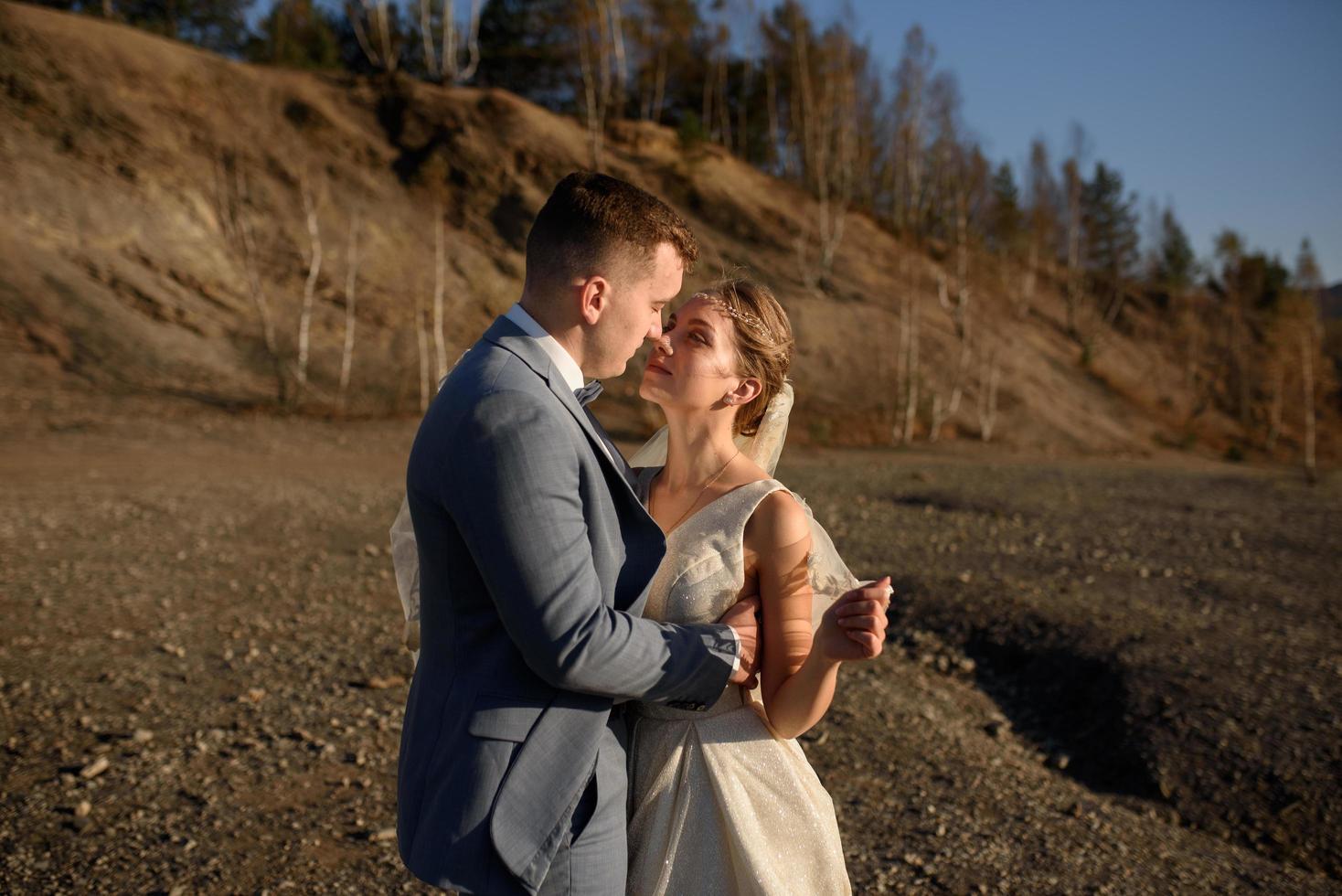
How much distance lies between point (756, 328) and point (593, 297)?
617 millimetres

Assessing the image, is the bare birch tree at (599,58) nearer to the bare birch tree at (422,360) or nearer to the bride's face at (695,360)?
the bare birch tree at (422,360)

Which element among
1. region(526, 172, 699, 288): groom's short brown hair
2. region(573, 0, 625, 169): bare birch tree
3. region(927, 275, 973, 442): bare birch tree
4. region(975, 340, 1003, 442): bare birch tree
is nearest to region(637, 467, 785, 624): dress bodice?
region(526, 172, 699, 288): groom's short brown hair

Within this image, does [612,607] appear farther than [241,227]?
No

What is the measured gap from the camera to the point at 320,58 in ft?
112

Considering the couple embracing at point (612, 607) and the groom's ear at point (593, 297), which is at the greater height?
the groom's ear at point (593, 297)

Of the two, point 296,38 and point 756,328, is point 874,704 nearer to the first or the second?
point 756,328

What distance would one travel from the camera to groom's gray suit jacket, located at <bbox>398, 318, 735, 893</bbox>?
1675 millimetres

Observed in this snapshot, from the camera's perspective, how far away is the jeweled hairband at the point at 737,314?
8.06 feet

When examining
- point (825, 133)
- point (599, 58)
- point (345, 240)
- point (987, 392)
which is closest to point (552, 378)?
point (345, 240)

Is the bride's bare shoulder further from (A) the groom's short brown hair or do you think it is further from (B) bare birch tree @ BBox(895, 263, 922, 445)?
(B) bare birch tree @ BBox(895, 263, 922, 445)

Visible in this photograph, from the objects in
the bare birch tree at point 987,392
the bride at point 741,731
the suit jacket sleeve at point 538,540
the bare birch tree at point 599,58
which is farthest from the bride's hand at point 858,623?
the bare birch tree at point 599,58

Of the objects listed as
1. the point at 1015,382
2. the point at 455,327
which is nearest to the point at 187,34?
the point at 455,327

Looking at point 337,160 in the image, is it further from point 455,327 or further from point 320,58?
point 320,58

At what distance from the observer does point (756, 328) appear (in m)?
2.47
